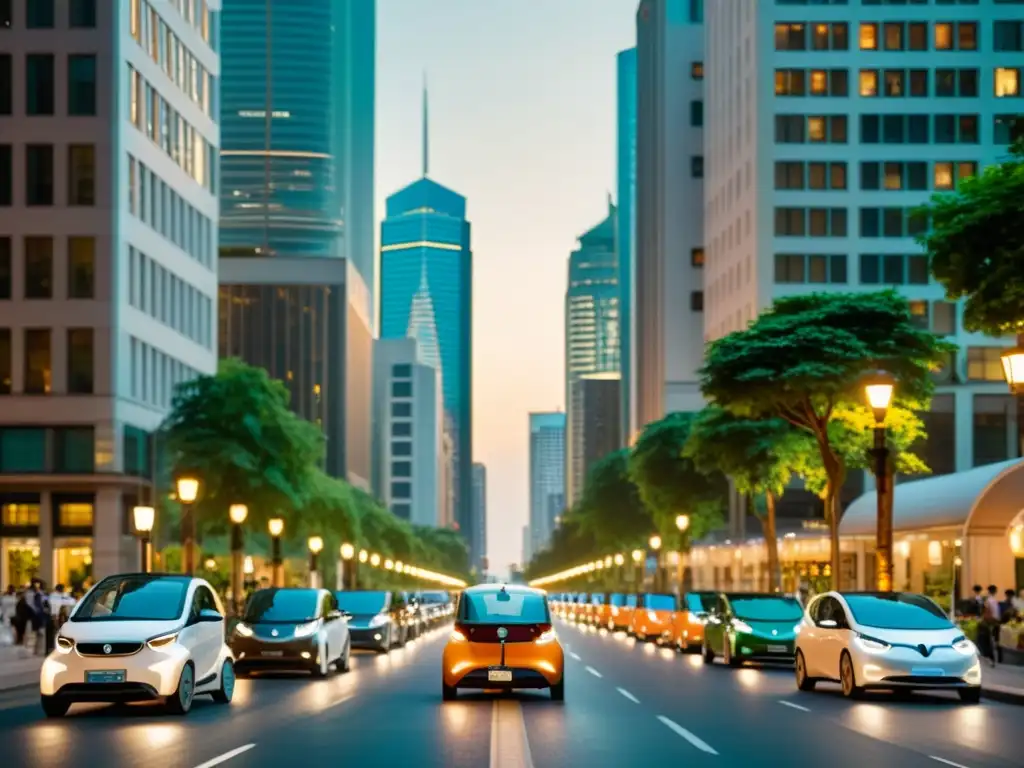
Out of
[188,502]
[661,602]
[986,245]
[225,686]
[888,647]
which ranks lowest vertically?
[661,602]

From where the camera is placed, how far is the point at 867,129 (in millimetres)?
107438

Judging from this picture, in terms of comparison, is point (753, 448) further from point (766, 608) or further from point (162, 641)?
point (162, 641)

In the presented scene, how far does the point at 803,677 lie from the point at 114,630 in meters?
11.6

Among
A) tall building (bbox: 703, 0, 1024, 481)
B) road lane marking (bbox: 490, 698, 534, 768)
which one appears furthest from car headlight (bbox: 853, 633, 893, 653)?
tall building (bbox: 703, 0, 1024, 481)

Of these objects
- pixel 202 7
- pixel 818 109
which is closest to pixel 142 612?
pixel 202 7

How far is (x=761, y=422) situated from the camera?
57781 millimetres

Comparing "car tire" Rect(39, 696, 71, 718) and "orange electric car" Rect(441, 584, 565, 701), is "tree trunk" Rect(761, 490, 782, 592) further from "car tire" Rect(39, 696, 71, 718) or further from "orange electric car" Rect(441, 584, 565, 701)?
"car tire" Rect(39, 696, 71, 718)

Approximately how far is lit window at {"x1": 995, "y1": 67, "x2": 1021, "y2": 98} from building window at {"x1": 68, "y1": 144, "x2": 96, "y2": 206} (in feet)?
179

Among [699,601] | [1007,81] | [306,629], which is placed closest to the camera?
[306,629]

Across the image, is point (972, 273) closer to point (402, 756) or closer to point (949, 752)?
point (949, 752)

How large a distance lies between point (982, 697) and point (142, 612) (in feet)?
43.0

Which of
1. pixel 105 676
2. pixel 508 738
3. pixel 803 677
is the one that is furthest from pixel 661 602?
pixel 508 738

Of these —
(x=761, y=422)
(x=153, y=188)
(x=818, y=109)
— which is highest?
(x=818, y=109)

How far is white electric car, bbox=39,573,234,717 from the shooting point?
22.4m
